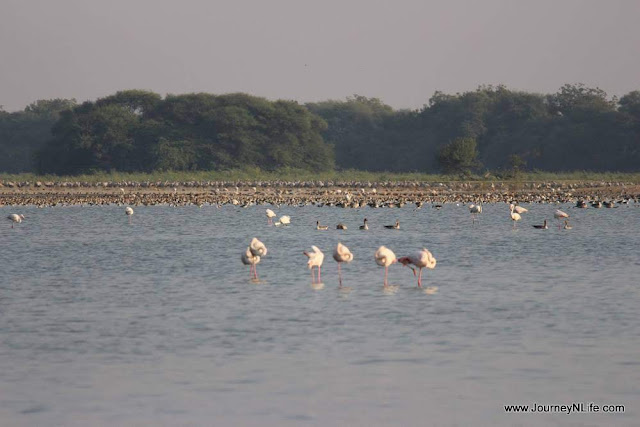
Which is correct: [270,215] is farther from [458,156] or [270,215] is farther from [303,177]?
[303,177]

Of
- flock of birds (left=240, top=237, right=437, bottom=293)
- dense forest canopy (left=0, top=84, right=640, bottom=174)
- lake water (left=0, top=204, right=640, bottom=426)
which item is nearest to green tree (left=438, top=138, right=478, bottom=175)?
dense forest canopy (left=0, top=84, right=640, bottom=174)

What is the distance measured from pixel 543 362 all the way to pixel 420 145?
10869cm

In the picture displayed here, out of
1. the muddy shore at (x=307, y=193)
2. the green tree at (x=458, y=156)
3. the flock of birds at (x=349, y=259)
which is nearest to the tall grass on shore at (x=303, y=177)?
the green tree at (x=458, y=156)

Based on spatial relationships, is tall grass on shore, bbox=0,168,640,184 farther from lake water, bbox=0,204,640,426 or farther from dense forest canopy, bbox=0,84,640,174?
lake water, bbox=0,204,640,426

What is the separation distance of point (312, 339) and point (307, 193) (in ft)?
182

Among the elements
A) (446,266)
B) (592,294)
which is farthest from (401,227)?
(592,294)

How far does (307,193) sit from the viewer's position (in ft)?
228

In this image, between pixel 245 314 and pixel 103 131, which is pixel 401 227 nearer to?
pixel 245 314

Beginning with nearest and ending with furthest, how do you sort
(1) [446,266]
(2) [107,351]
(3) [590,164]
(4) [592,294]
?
1. (2) [107,351]
2. (4) [592,294]
3. (1) [446,266]
4. (3) [590,164]

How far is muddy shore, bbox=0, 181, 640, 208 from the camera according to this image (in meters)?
59.2

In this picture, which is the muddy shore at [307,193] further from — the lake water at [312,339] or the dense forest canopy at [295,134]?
the lake water at [312,339]

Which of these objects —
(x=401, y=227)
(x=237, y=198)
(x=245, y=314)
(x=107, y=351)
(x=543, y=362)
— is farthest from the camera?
(x=237, y=198)

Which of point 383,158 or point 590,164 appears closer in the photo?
point 590,164

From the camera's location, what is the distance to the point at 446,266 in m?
24.5
